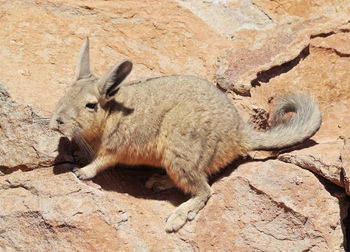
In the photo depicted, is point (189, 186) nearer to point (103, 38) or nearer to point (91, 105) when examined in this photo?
point (91, 105)

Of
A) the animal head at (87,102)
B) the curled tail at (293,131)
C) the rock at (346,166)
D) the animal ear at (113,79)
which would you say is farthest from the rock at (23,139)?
the rock at (346,166)

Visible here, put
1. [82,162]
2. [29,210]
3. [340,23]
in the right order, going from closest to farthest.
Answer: [29,210]
[82,162]
[340,23]

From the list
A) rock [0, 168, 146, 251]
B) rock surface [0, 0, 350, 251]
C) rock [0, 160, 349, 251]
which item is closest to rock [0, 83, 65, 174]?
rock surface [0, 0, 350, 251]

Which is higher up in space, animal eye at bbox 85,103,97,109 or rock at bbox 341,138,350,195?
rock at bbox 341,138,350,195

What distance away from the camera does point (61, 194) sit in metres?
4.83

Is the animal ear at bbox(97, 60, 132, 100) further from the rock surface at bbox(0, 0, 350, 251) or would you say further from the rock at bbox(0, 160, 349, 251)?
the rock at bbox(0, 160, 349, 251)

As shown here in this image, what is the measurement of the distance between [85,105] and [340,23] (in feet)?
14.4

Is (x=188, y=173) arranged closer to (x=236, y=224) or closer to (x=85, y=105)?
(x=236, y=224)

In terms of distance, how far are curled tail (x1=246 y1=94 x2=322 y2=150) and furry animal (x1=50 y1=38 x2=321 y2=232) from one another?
0.01 metres

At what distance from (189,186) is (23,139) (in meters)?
1.92

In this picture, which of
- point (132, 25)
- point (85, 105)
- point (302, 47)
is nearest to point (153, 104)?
point (85, 105)

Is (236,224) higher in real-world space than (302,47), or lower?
lower

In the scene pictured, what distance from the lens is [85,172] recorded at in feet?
16.8

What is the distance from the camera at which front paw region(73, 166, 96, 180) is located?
5074 millimetres
